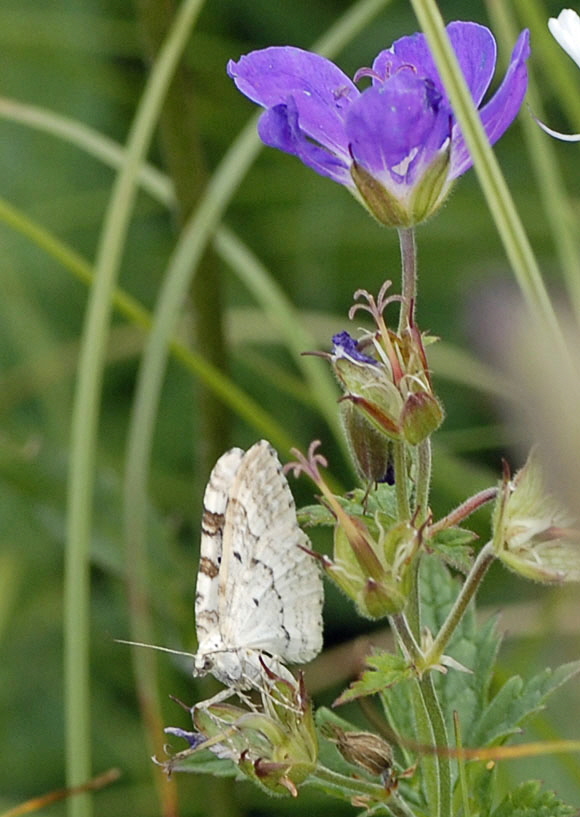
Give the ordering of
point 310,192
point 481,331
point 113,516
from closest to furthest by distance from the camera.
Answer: point 481,331 < point 113,516 < point 310,192

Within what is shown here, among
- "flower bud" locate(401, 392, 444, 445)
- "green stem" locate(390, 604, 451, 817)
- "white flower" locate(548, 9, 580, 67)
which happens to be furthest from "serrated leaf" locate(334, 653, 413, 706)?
"white flower" locate(548, 9, 580, 67)

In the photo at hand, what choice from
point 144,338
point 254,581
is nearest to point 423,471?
point 254,581

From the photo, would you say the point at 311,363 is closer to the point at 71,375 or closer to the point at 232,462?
the point at 232,462

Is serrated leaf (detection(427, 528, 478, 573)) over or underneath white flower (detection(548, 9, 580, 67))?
underneath

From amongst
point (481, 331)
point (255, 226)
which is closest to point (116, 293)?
point (481, 331)

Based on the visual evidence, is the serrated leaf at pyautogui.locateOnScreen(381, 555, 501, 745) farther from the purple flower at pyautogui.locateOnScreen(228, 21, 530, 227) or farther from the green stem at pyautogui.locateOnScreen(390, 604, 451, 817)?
the purple flower at pyautogui.locateOnScreen(228, 21, 530, 227)

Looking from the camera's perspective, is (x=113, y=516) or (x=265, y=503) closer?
(x=265, y=503)
